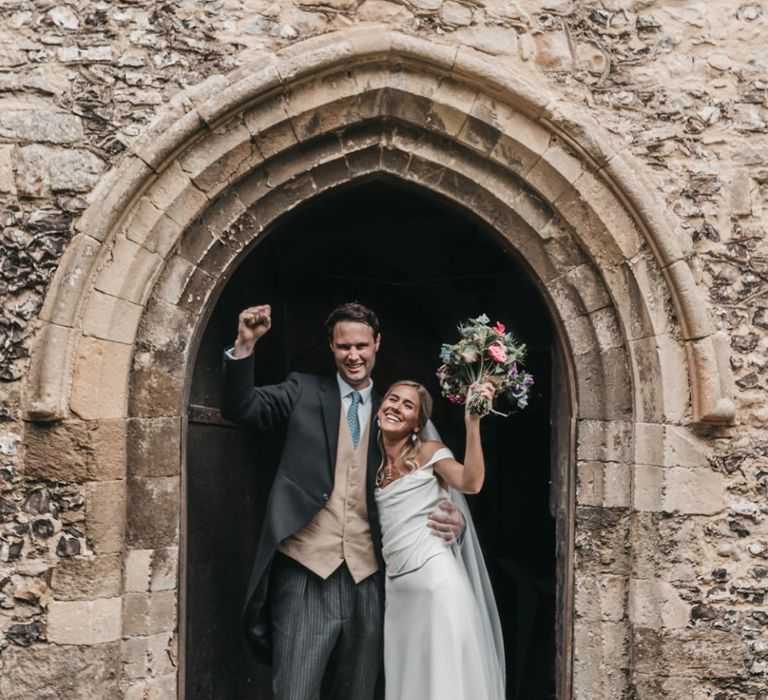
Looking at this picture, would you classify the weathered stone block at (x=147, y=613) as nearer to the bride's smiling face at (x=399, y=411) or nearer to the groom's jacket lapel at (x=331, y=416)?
the groom's jacket lapel at (x=331, y=416)

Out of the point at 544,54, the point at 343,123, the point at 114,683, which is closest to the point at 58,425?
the point at 114,683

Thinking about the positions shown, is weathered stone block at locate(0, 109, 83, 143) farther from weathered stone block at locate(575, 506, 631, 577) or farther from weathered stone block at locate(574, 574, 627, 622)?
weathered stone block at locate(574, 574, 627, 622)

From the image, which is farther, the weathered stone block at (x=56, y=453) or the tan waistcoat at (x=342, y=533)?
the tan waistcoat at (x=342, y=533)

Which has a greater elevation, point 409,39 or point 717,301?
point 409,39

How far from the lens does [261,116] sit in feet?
14.9

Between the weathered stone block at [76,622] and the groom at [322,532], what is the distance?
0.65 m

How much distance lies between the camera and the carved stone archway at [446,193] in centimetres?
440

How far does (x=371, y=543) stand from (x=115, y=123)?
6.74ft

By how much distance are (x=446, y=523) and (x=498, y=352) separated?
774 mm

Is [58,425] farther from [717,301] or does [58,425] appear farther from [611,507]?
[717,301]

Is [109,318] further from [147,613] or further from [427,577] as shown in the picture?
[427,577]

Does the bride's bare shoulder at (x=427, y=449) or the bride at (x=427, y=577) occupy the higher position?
the bride's bare shoulder at (x=427, y=449)

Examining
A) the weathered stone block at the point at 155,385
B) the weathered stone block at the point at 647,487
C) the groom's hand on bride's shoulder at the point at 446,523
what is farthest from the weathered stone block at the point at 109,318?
the weathered stone block at the point at 647,487

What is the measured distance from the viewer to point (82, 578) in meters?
4.33
